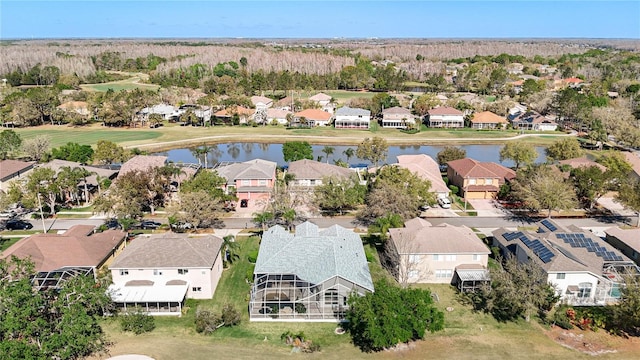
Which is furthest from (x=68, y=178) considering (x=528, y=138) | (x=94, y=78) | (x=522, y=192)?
(x=94, y=78)

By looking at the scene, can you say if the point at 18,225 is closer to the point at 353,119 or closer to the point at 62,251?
the point at 62,251

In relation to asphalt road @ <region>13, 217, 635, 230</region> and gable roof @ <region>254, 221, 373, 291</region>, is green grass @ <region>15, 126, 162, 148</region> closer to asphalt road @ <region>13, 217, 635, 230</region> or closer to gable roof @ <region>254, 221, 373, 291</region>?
asphalt road @ <region>13, 217, 635, 230</region>

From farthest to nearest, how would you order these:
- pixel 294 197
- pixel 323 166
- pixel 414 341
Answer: pixel 323 166, pixel 294 197, pixel 414 341

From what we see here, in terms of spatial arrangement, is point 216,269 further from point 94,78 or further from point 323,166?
point 94,78

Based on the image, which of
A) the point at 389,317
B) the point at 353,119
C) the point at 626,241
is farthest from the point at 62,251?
the point at 353,119

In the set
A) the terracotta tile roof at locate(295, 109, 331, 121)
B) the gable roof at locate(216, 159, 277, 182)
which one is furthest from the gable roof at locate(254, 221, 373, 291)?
the terracotta tile roof at locate(295, 109, 331, 121)

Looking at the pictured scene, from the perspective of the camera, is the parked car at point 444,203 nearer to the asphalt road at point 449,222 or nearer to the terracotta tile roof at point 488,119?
the asphalt road at point 449,222
